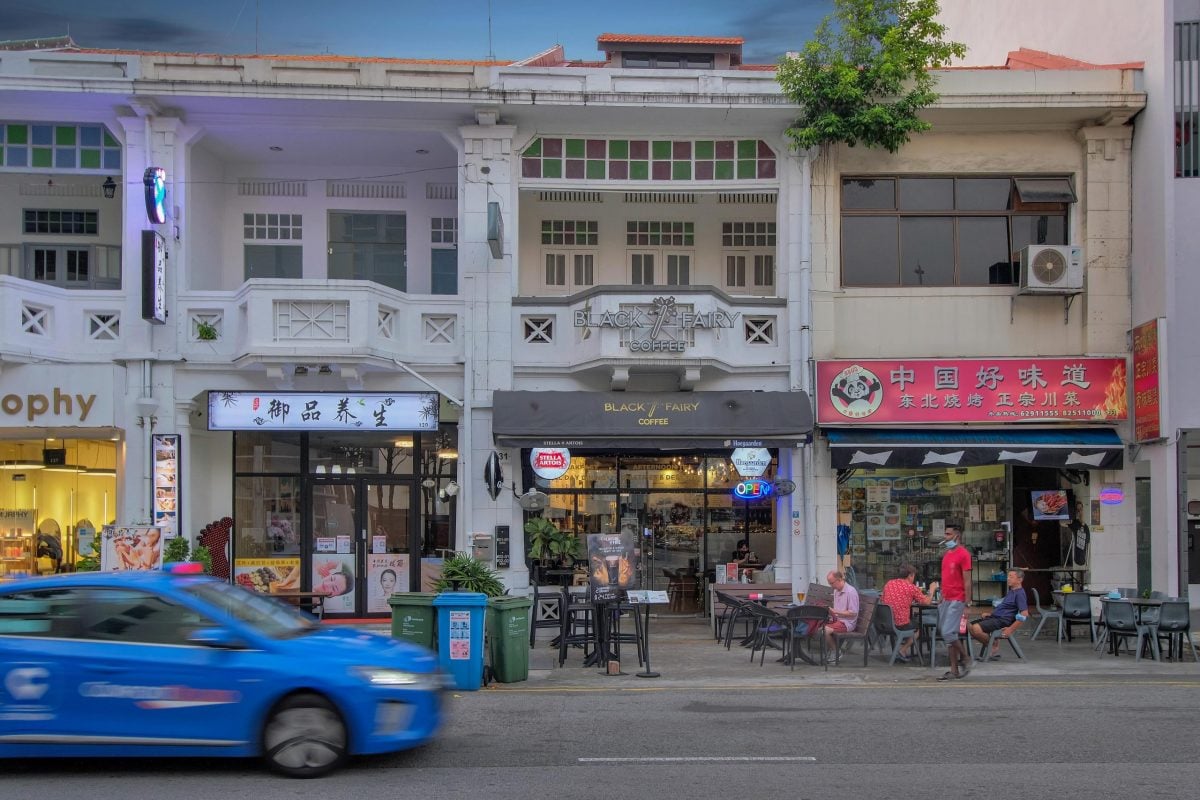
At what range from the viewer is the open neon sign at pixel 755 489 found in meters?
18.7

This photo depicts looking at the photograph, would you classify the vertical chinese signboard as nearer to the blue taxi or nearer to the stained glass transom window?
the stained glass transom window

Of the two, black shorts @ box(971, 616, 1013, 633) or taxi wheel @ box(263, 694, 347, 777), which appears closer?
taxi wheel @ box(263, 694, 347, 777)

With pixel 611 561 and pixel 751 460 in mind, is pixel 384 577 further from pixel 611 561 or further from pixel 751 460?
pixel 751 460

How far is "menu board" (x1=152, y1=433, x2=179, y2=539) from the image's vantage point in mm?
17719

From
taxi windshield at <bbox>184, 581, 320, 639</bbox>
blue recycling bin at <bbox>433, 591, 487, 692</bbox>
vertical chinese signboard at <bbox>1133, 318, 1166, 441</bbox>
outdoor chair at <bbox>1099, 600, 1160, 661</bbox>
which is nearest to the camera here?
taxi windshield at <bbox>184, 581, 320, 639</bbox>

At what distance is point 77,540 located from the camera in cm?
2014

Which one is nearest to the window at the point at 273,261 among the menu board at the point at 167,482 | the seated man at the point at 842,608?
the menu board at the point at 167,482

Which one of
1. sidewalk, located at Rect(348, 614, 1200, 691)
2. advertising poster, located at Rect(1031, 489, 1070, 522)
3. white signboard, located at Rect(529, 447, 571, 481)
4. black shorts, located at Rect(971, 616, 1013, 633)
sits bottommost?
sidewalk, located at Rect(348, 614, 1200, 691)

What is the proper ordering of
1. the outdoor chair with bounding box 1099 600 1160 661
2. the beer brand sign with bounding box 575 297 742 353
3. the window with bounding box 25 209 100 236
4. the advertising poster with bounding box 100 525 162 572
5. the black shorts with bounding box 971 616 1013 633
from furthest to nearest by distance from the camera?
the window with bounding box 25 209 100 236, the beer brand sign with bounding box 575 297 742 353, the advertising poster with bounding box 100 525 162 572, the outdoor chair with bounding box 1099 600 1160 661, the black shorts with bounding box 971 616 1013 633

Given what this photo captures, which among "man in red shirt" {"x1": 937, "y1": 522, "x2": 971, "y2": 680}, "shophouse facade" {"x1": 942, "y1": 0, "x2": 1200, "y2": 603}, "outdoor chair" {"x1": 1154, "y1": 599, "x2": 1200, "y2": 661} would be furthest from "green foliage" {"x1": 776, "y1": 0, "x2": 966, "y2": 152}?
"outdoor chair" {"x1": 1154, "y1": 599, "x2": 1200, "y2": 661}

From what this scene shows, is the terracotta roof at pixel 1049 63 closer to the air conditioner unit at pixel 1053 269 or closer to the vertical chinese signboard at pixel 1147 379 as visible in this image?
the air conditioner unit at pixel 1053 269

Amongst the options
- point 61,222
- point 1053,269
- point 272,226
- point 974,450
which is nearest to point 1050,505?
point 974,450

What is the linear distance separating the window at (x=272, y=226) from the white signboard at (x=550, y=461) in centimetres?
600

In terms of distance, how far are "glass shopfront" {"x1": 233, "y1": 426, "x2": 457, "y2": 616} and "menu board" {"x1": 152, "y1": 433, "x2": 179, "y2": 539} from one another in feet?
5.33
